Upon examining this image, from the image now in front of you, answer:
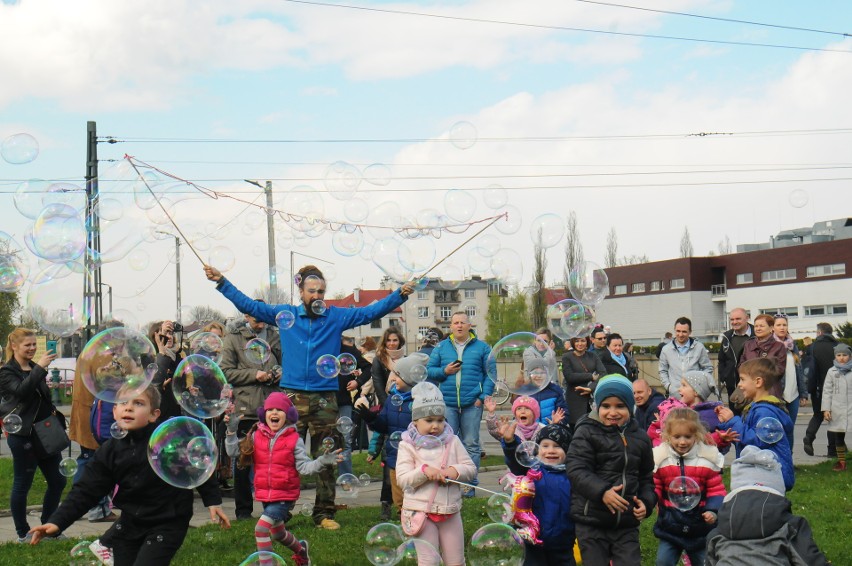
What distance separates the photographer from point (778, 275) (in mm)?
57219

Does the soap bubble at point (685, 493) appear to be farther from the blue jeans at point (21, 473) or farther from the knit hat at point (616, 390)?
the blue jeans at point (21, 473)

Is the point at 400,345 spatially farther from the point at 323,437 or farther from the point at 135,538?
the point at 135,538

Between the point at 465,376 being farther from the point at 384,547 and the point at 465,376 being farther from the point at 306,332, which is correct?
the point at 384,547

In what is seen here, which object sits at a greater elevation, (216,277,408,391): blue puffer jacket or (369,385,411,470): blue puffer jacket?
(216,277,408,391): blue puffer jacket

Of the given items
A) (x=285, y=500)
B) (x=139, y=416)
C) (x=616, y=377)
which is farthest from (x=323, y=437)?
(x=616, y=377)

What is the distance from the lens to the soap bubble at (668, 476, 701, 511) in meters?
5.59

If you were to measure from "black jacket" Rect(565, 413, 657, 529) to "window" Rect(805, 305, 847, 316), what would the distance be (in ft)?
172

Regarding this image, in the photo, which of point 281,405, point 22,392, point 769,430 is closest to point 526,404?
point 769,430

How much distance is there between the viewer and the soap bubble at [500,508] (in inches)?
239

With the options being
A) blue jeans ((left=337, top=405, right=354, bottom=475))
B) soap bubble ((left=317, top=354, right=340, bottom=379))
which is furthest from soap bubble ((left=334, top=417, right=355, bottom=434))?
soap bubble ((left=317, top=354, right=340, bottom=379))

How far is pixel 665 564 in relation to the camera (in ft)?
19.2

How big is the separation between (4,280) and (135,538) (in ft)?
18.2

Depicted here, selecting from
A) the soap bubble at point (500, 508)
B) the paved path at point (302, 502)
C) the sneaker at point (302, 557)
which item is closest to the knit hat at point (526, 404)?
the soap bubble at point (500, 508)

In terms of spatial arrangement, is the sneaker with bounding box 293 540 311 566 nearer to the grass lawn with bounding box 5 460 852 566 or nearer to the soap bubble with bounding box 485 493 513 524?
the grass lawn with bounding box 5 460 852 566
